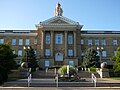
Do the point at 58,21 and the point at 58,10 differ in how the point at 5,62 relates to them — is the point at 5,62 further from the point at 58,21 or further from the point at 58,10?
the point at 58,10

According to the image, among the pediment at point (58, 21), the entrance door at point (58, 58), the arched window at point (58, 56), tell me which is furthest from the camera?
the pediment at point (58, 21)

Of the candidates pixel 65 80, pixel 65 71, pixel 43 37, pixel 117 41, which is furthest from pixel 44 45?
pixel 65 80

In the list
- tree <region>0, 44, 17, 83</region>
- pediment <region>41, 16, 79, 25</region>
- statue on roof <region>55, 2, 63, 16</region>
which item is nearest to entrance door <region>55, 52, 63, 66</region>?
pediment <region>41, 16, 79, 25</region>

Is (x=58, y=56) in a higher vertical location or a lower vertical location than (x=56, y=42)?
lower

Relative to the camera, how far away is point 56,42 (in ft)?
205

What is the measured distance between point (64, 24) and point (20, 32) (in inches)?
515

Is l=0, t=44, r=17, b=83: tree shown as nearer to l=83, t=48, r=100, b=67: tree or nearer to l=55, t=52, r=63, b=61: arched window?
l=83, t=48, r=100, b=67: tree

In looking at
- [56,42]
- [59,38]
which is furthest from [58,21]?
[56,42]

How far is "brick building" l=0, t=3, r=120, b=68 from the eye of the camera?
201ft

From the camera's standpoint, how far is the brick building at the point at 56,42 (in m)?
61.2

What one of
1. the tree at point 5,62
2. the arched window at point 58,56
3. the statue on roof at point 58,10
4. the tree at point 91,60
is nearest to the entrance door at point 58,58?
the arched window at point 58,56

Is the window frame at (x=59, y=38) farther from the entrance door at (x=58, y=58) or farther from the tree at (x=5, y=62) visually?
the tree at (x=5, y=62)

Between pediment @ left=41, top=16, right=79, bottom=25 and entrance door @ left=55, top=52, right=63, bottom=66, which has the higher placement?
pediment @ left=41, top=16, right=79, bottom=25

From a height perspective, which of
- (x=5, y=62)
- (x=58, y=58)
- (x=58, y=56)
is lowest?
(x=5, y=62)
